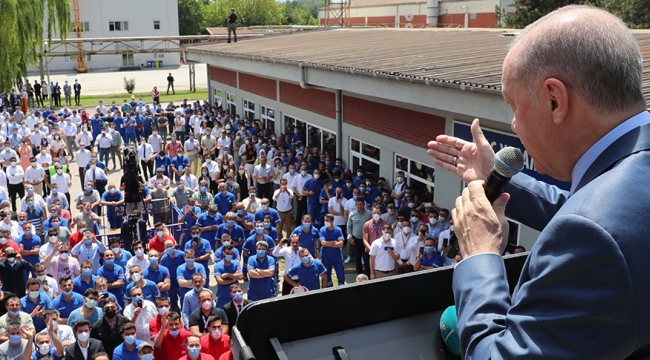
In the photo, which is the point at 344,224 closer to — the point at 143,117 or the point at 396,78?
the point at 396,78

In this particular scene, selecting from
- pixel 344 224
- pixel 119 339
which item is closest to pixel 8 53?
pixel 344 224

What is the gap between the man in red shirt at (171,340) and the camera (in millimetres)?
9117

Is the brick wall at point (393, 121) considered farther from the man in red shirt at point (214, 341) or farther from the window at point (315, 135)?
the man in red shirt at point (214, 341)

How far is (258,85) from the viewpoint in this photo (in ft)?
85.4

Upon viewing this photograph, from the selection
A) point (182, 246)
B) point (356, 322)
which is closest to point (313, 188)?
point (182, 246)

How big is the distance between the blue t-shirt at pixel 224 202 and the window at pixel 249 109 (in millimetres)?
12089

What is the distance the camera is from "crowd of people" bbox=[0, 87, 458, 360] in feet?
30.7

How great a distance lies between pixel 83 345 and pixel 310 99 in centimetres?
1265

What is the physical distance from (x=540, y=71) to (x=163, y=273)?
1045cm

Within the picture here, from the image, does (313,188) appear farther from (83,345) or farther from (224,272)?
(83,345)

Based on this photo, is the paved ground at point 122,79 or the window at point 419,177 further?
the paved ground at point 122,79

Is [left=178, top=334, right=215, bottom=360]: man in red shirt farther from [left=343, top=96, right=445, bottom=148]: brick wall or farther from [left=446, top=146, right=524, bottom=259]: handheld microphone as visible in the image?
[left=343, top=96, right=445, bottom=148]: brick wall

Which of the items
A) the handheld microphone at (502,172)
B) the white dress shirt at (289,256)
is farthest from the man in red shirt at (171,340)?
the handheld microphone at (502,172)

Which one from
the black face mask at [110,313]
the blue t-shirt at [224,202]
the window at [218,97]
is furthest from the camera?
the window at [218,97]
